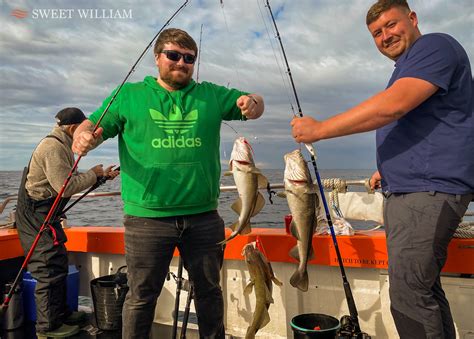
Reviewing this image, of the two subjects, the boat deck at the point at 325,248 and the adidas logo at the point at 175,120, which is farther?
the boat deck at the point at 325,248

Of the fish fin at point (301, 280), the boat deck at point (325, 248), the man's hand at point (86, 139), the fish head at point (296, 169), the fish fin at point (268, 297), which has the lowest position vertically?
the fish fin at point (268, 297)

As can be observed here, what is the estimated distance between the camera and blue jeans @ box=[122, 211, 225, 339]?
3254 mm

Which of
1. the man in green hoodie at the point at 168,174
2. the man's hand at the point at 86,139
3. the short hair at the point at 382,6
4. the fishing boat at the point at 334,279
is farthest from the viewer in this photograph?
the fishing boat at the point at 334,279

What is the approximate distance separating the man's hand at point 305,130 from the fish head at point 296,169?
0.45 metres

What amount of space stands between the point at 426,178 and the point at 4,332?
4.96 meters

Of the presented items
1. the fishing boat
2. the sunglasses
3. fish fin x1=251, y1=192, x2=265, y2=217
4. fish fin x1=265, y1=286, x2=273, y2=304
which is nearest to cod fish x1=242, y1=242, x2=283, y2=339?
fish fin x1=265, y1=286, x2=273, y2=304

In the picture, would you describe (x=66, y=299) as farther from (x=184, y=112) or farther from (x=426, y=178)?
(x=426, y=178)

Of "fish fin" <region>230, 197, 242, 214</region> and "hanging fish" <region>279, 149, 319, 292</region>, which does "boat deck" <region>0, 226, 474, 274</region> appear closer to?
"hanging fish" <region>279, 149, 319, 292</region>

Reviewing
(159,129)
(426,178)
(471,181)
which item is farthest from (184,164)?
(471,181)

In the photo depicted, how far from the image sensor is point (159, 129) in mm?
3281

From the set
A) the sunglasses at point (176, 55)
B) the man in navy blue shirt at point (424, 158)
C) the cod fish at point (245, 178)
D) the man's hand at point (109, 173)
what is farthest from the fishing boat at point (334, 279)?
the sunglasses at point (176, 55)

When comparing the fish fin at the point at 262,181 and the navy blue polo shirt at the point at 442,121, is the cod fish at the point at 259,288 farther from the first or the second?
the navy blue polo shirt at the point at 442,121

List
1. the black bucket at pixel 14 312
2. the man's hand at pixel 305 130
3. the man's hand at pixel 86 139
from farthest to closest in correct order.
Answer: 1. the black bucket at pixel 14 312
2. the man's hand at pixel 86 139
3. the man's hand at pixel 305 130

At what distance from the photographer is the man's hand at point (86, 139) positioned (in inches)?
124
